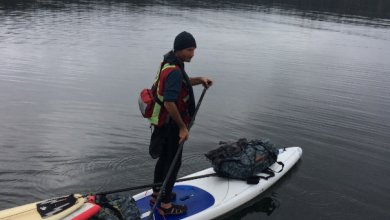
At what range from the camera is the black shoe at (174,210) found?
173 inches

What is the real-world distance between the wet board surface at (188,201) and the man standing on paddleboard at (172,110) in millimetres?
129

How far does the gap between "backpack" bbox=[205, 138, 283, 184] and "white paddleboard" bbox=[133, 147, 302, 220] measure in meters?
0.12

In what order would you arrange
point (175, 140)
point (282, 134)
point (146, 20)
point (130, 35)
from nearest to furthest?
point (175, 140), point (282, 134), point (130, 35), point (146, 20)

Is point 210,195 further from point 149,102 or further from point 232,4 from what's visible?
point 232,4

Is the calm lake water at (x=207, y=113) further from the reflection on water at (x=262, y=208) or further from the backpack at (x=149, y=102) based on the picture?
the backpack at (x=149, y=102)

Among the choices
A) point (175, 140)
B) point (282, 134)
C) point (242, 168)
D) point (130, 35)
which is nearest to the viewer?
point (175, 140)

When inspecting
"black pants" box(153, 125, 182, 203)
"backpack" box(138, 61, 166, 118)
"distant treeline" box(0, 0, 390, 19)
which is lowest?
"black pants" box(153, 125, 182, 203)

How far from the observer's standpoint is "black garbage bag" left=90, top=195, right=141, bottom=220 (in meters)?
3.89

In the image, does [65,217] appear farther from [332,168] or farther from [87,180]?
[332,168]

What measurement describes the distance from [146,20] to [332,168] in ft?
73.8

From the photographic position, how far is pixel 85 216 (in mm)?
3615

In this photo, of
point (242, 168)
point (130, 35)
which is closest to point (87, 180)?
point (242, 168)

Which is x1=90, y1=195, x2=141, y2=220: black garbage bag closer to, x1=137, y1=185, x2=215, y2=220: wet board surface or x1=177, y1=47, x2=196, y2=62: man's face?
x1=137, y1=185, x2=215, y2=220: wet board surface

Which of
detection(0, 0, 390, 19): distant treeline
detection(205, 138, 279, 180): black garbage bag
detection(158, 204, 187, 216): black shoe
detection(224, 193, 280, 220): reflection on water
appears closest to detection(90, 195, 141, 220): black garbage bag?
detection(158, 204, 187, 216): black shoe
